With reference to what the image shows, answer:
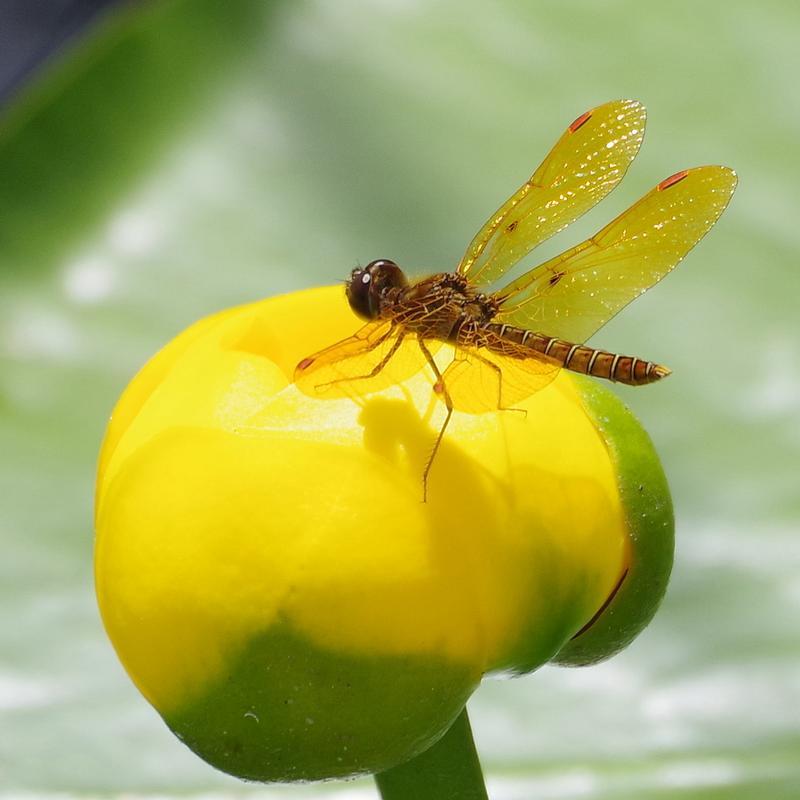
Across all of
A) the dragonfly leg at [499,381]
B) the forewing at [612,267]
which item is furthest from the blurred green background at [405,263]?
the dragonfly leg at [499,381]

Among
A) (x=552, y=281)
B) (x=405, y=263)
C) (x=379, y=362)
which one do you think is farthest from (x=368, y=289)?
(x=405, y=263)

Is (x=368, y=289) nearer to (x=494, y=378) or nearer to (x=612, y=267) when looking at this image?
(x=494, y=378)

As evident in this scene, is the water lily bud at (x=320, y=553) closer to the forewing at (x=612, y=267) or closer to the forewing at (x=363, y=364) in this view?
the forewing at (x=363, y=364)

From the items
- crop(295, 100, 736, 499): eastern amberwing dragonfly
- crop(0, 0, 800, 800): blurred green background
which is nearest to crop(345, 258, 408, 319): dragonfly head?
crop(295, 100, 736, 499): eastern amberwing dragonfly

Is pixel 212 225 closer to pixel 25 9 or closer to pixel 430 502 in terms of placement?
pixel 430 502

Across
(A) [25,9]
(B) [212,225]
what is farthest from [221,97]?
(A) [25,9]

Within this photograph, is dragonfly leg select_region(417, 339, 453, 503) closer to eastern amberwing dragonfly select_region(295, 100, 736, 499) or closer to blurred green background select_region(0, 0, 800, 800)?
eastern amberwing dragonfly select_region(295, 100, 736, 499)

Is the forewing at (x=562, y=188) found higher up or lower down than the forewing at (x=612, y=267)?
higher up
